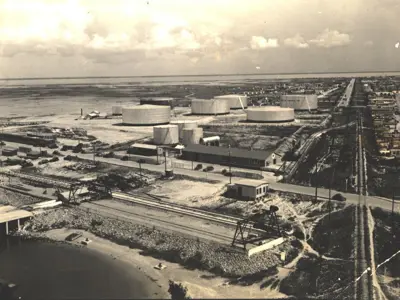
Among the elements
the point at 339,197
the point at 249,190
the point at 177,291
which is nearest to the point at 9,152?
the point at 249,190

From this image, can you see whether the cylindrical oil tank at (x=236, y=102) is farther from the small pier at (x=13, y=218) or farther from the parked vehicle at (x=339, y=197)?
the small pier at (x=13, y=218)

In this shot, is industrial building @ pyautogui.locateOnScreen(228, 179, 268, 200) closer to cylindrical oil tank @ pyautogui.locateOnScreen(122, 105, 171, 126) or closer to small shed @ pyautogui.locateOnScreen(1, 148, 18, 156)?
small shed @ pyautogui.locateOnScreen(1, 148, 18, 156)

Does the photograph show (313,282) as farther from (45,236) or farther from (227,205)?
(45,236)

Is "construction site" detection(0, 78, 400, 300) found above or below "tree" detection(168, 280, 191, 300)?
above

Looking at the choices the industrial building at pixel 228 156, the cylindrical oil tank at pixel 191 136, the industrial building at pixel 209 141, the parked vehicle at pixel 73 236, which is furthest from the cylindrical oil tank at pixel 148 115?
the parked vehicle at pixel 73 236

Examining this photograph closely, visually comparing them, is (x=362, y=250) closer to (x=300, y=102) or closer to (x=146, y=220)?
(x=146, y=220)

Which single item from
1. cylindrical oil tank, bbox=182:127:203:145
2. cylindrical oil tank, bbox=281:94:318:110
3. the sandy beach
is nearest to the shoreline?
the sandy beach
